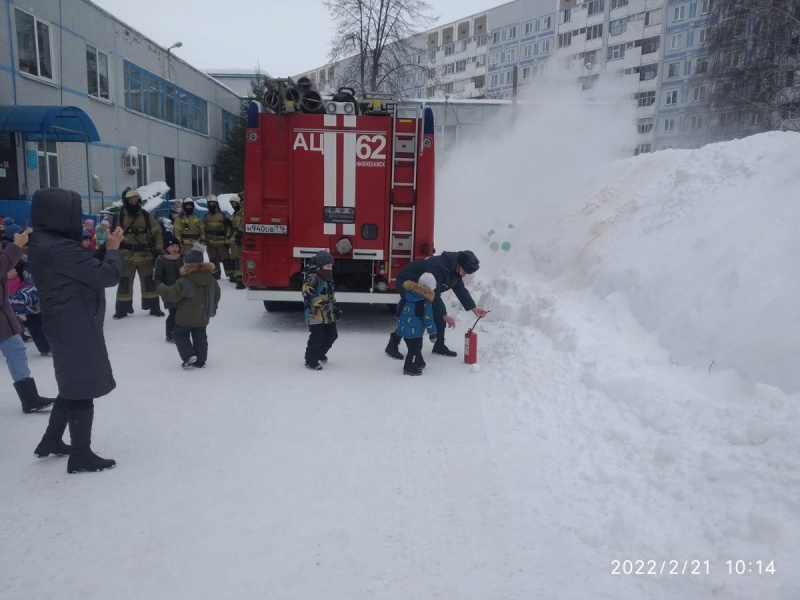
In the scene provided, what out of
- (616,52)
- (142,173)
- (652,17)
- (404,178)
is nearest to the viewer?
(404,178)

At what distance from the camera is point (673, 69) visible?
41719mm

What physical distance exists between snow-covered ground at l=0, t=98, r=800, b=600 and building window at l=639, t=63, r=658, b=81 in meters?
40.3

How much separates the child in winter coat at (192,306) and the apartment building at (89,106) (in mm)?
10020

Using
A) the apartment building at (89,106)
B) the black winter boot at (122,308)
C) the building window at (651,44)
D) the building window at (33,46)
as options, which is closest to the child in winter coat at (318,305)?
the black winter boot at (122,308)

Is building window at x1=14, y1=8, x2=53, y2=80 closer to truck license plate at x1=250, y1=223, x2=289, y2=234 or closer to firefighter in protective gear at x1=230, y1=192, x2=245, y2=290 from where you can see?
firefighter in protective gear at x1=230, y1=192, x2=245, y2=290

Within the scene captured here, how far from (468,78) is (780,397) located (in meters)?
61.7

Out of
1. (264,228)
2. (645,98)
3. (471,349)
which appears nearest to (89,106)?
(264,228)

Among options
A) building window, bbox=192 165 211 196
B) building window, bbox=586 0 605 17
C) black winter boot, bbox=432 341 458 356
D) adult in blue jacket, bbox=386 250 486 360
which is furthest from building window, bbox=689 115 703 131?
black winter boot, bbox=432 341 458 356

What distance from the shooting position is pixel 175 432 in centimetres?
498

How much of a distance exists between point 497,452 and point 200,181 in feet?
105

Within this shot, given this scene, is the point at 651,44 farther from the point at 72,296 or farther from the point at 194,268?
the point at 72,296

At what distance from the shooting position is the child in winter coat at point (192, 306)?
6.70 metres

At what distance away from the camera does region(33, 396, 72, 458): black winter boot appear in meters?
4.27

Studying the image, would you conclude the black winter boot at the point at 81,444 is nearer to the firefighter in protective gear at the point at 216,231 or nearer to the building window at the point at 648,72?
the firefighter in protective gear at the point at 216,231
